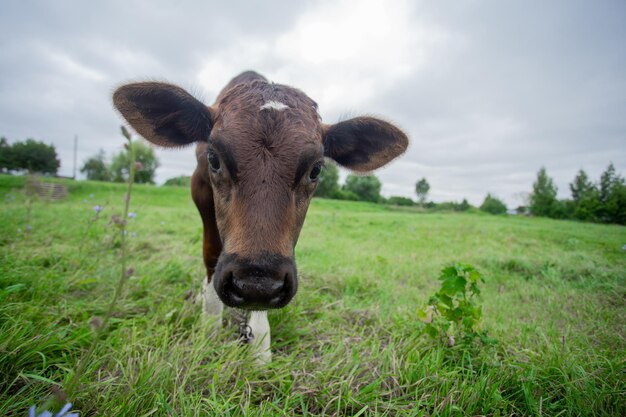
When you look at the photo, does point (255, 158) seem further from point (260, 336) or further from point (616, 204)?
point (616, 204)

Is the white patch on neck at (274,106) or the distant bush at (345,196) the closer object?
the white patch on neck at (274,106)

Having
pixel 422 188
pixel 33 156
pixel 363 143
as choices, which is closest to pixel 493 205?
pixel 422 188

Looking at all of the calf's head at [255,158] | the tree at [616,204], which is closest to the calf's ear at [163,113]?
the calf's head at [255,158]

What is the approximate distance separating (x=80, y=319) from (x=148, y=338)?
2.30ft

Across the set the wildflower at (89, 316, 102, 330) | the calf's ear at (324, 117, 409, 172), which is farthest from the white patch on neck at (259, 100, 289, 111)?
the wildflower at (89, 316, 102, 330)

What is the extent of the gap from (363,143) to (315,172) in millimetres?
897

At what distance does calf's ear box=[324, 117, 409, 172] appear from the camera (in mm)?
2785

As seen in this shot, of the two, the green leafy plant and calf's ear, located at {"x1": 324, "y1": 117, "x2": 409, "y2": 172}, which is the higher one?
calf's ear, located at {"x1": 324, "y1": 117, "x2": 409, "y2": 172}

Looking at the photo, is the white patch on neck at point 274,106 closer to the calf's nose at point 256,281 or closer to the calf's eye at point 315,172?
the calf's eye at point 315,172

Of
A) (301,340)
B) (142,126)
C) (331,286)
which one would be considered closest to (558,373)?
(301,340)

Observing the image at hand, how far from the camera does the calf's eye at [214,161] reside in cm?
221

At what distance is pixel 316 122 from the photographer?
242cm

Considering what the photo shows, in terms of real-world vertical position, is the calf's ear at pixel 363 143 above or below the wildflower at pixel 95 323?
above

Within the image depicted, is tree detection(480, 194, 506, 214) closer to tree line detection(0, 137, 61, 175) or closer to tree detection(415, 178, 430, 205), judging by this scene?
tree detection(415, 178, 430, 205)
